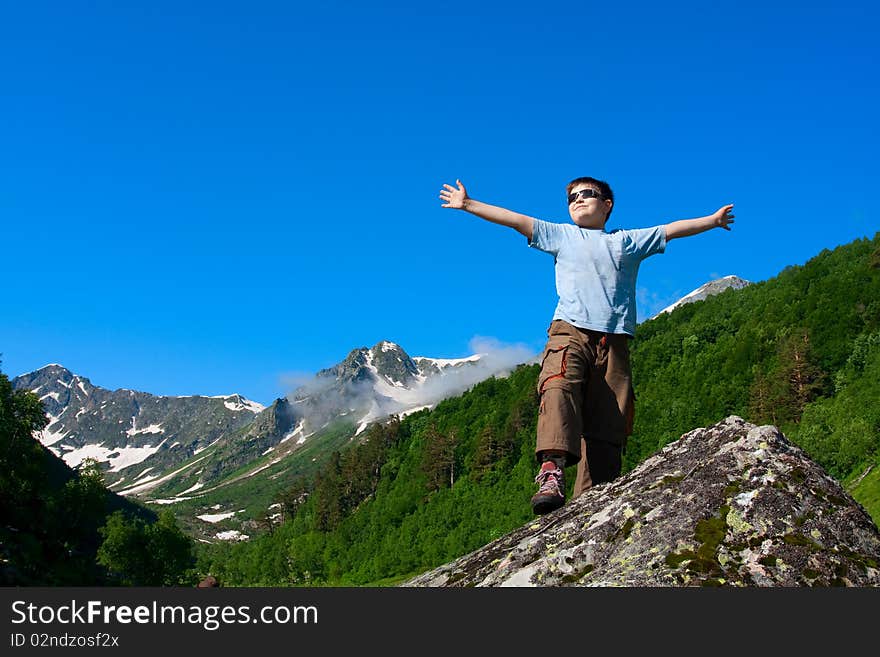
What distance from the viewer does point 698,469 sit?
5.12 m

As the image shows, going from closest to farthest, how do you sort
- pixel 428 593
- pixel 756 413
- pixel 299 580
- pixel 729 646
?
pixel 729 646 → pixel 428 593 → pixel 756 413 → pixel 299 580

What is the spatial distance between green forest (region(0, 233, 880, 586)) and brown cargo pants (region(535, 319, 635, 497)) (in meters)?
43.3

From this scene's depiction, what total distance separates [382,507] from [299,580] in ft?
65.5

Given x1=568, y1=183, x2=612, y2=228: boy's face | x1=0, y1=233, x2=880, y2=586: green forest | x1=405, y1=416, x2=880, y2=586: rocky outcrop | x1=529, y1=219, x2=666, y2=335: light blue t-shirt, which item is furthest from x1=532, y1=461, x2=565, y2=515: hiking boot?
x1=0, y1=233, x2=880, y2=586: green forest

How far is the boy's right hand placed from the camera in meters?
7.46

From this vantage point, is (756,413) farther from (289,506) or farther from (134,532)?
(289,506)

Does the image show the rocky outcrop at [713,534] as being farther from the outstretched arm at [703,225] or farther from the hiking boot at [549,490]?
the outstretched arm at [703,225]

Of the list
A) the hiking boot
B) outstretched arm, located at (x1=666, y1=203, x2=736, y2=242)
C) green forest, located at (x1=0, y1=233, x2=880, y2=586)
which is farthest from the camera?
green forest, located at (x1=0, y1=233, x2=880, y2=586)

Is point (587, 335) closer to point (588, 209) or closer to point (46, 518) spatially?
point (588, 209)

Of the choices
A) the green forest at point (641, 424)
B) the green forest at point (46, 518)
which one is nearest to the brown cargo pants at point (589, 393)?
the green forest at point (46, 518)

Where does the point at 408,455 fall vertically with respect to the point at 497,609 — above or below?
above

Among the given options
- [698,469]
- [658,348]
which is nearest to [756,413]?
[658,348]

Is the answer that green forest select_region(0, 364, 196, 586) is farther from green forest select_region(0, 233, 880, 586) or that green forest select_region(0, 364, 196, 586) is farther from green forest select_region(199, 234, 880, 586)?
green forest select_region(199, 234, 880, 586)

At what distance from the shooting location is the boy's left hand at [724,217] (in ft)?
25.5
